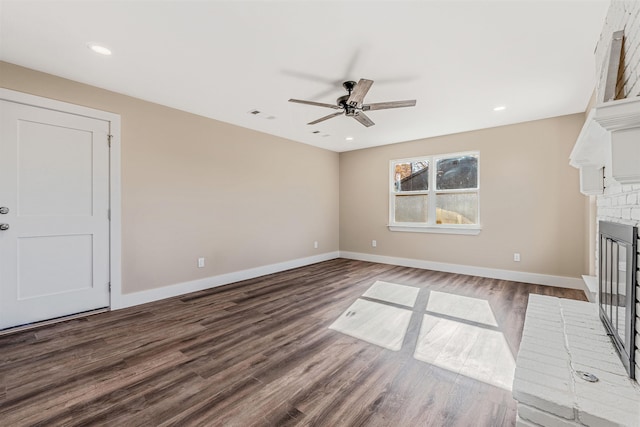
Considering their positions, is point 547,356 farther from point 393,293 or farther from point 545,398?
point 393,293

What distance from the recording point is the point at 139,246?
3.41 metres

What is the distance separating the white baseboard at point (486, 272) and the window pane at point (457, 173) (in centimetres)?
143

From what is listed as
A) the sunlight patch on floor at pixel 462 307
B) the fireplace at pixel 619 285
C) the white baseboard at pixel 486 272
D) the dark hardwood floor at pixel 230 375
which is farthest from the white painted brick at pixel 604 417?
the white baseboard at pixel 486 272

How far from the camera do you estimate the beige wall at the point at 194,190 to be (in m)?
3.30

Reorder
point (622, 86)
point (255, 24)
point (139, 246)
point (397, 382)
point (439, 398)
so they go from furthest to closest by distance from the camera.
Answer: point (139, 246) → point (255, 24) → point (397, 382) → point (439, 398) → point (622, 86)

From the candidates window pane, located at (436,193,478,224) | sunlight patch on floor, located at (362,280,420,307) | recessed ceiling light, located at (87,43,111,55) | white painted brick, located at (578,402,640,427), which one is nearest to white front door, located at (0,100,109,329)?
recessed ceiling light, located at (87,43,111,55)

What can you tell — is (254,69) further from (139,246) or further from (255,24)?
(139,246)

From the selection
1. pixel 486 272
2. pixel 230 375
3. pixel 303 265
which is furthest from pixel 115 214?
pixel 486 272

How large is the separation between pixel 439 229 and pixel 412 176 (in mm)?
1177

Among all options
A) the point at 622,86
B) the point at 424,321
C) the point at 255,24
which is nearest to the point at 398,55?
the point at 255,24

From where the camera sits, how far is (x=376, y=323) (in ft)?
9.22

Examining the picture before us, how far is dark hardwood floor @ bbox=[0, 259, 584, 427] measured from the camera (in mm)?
1576

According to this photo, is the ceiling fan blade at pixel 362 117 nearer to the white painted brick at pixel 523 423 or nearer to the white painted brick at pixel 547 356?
the white painted brick at pixel 547 356

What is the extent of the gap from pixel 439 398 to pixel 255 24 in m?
2.83
